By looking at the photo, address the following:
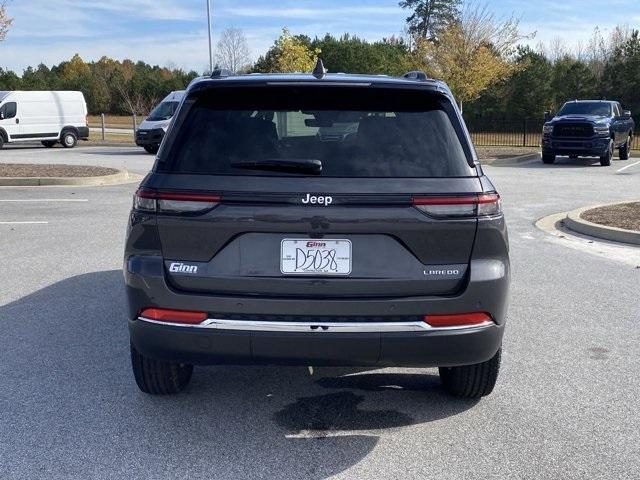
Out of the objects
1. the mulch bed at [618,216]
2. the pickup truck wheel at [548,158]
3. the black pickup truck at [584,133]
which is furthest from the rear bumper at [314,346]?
the pickup truck wheel at [548,158]

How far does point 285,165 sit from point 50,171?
14923mm

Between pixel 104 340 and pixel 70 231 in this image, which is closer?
pixel 104 340

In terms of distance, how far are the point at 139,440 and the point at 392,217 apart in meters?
1.76

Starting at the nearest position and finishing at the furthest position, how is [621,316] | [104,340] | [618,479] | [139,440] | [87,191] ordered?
[618,479], [139,440], [104,340], [621,316], [87,191]

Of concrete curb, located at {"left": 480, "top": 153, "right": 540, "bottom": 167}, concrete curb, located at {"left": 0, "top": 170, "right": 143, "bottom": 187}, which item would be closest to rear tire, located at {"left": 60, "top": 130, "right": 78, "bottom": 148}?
concrete curb, located at {"left": 0, "top": 170, "right": 143, "bottom": 187}

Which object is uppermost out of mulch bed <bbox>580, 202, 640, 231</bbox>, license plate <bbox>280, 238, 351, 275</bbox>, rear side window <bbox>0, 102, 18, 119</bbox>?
rear side window <bbox>0, 102, 18, 119</bbox>

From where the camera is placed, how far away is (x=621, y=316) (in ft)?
19.6

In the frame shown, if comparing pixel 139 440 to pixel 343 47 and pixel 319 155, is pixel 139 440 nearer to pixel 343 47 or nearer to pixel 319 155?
pixel 319 155

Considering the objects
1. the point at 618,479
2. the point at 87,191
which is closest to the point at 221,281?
the point at 618,479

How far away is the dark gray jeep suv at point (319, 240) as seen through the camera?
10.9 ft

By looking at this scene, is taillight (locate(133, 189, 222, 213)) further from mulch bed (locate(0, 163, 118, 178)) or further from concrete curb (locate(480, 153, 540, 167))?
concrete curb (locate(480, 153, 540, 167))

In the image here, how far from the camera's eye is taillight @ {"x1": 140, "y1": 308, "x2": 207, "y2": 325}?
3.38 m

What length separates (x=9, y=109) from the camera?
28.7 m

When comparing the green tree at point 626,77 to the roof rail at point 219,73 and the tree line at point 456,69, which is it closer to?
the tree line at point 456,69
